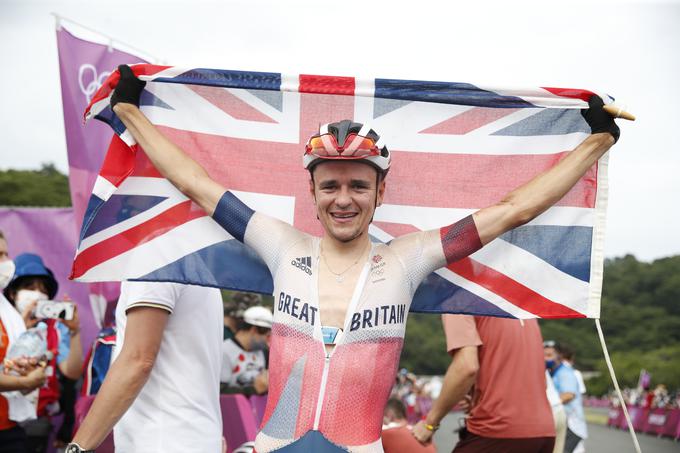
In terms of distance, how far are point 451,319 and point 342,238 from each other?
2.34m

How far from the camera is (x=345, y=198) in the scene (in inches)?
152

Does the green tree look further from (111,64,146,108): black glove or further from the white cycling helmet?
the white cycling helmet

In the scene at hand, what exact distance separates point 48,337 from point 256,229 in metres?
3.50

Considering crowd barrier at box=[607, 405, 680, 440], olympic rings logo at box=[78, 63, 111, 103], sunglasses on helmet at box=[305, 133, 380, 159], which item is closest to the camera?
sunglasses on helmet at box=[305, 133, 380, 159]

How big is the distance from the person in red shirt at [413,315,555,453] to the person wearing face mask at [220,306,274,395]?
8.74 feet

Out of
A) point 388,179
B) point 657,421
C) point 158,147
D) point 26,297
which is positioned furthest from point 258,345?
point 657,421

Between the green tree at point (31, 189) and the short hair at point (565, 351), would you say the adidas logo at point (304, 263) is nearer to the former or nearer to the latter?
the short hair at point (565, 351)

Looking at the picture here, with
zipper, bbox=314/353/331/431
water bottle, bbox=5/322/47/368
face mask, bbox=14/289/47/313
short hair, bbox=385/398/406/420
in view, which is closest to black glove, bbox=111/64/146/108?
zipper, bbox=314/353/331/431

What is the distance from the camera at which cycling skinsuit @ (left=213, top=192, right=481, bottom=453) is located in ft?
12.0

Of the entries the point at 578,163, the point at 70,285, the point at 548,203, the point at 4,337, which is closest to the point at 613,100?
the point at 578,163

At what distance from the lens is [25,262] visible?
7.36 meters

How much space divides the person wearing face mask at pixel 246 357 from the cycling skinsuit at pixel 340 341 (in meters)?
4.26

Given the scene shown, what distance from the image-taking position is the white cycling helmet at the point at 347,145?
385cm

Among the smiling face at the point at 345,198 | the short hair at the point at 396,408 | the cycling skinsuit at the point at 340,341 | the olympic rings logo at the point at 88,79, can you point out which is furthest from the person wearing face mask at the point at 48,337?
the smiling face at the point at 345,198
